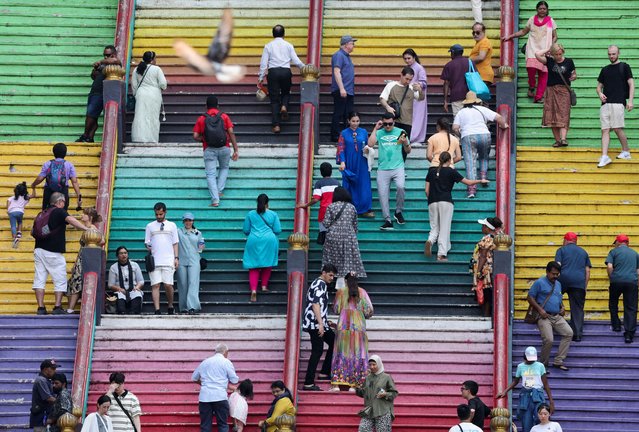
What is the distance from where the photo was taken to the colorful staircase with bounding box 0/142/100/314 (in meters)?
25.9

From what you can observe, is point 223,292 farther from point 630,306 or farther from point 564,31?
point 564,31

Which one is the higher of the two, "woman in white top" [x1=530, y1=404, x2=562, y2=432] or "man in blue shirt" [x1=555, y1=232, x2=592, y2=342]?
"man in blue shirt" [x1=555, y1=232, x2=592, y2=342]

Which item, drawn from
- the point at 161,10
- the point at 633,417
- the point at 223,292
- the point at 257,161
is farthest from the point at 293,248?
the point at 161,10

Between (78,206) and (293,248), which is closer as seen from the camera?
(293,248)

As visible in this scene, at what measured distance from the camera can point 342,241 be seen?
974 inches

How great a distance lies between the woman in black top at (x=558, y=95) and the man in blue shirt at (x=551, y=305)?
4.19 m

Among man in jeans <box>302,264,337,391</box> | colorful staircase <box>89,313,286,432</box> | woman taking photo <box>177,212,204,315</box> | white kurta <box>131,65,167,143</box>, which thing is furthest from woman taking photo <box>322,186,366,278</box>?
white kurta <box>131,65,167,143</box>

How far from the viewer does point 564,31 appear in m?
30.4

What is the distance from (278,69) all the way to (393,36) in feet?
9.93

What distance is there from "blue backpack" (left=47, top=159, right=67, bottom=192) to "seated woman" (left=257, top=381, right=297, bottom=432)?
5618mm

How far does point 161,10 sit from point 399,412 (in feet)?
33.5

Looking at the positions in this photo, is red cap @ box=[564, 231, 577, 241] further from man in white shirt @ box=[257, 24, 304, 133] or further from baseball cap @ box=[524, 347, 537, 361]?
man in white shirt @ box=[257, 24, 304, 133]

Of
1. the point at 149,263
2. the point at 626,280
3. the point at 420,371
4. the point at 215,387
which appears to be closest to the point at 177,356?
the point at 149,263

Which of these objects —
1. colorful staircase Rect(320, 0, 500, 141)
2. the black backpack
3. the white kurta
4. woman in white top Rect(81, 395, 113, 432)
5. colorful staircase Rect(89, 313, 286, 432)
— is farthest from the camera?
colorful staircase Rect(320, 0, 500, 141)
